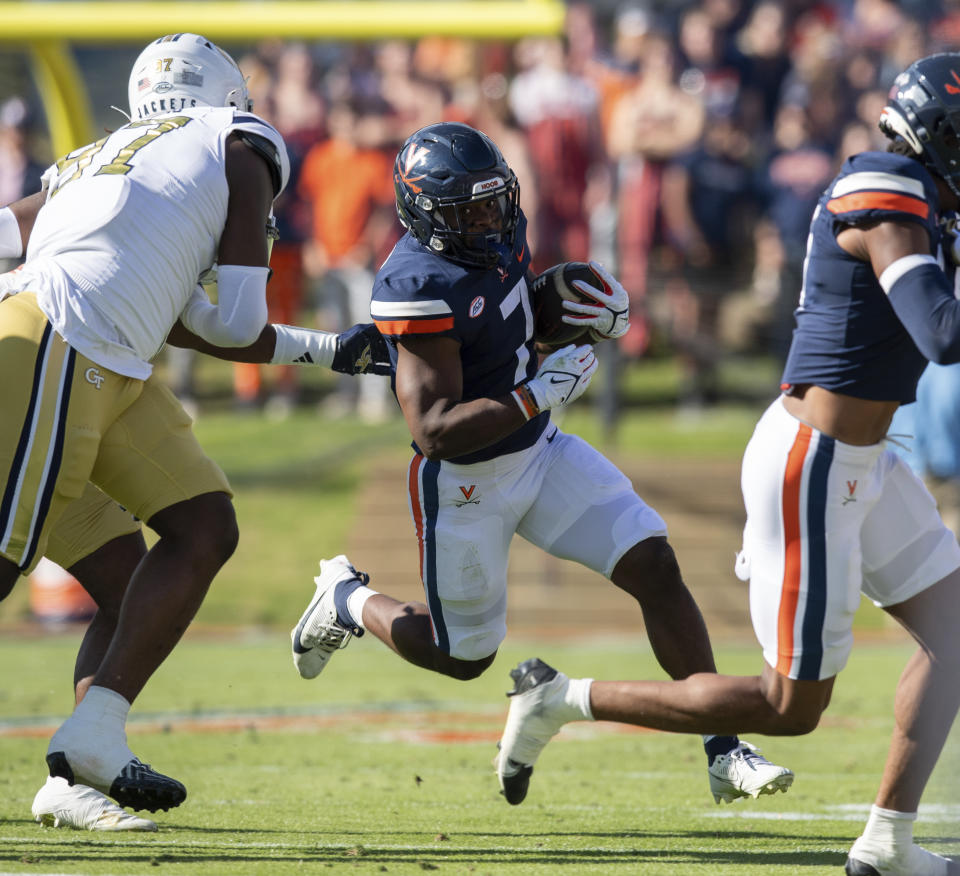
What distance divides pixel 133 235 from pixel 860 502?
6.59ft

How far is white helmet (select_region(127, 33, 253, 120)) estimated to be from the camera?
417 centimetres

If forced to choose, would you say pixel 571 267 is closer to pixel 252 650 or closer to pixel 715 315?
pixel 252 650

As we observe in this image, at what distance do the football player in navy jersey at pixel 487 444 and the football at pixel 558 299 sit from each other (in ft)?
0.13

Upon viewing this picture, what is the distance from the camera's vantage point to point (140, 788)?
3703 millimetres

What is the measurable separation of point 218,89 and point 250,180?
46cm

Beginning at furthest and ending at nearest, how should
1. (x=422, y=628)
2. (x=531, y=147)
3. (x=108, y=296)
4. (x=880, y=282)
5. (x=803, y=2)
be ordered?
(x=803, y=2) → (x=531, y=147) → (x=422, y=628) → (x=108, y=296) → (x=880, y=282)

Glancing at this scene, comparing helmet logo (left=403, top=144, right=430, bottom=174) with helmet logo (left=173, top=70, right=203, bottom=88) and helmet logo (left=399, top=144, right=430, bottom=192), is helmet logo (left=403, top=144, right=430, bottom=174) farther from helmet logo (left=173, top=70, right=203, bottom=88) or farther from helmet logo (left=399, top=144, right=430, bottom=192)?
helmet logo (left=173, top=70, right=203, bottom=88)

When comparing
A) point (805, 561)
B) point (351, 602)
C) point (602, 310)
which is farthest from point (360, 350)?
point (805, 561)

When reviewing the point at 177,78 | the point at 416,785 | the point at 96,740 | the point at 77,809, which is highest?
the point at 177,78

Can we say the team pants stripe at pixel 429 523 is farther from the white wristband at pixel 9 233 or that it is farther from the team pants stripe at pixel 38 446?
the white wristband at pixel 9 233

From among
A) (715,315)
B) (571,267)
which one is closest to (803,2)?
(715,315)

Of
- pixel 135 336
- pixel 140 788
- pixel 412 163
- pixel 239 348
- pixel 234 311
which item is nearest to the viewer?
pixel 140 788

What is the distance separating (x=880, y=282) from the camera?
343cm

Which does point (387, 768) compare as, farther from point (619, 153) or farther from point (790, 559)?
point (619, 153)
